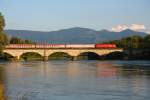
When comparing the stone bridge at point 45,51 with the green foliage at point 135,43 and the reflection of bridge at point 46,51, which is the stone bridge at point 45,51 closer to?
the reflection of bridge at point 46,51

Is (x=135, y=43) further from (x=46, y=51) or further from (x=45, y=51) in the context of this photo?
(x=45, y=51)

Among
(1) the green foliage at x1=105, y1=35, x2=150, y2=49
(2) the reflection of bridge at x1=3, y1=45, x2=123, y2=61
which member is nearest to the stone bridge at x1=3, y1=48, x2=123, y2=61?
(2) the reflection of bridge at x1=3, y1=45, x2=123, y2=61

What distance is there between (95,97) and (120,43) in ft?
499

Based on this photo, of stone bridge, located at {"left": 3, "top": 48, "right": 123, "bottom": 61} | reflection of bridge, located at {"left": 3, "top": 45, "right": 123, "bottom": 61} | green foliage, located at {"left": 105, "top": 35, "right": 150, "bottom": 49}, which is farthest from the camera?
green foliage, located at {"left": 105, "top": 35, "right": 150, "bottom": 49}

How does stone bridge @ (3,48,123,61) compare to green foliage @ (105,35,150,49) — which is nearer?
stone bridge @ (3,48,123,61)

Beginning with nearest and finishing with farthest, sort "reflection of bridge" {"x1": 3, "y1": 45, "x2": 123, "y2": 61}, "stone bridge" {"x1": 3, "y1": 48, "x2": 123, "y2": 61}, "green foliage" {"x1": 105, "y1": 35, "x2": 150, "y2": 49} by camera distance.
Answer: "stone bridge" {"x1": 3, "y1": 48, "x2": 123, "y2": 61}, "reflection of bridge" {"x1": 3, "y1": 45, "x2": 123, "y2": 61}, "green foliage" {"x1": 105, "y1": 35, "x2": 150, "y2": 49}

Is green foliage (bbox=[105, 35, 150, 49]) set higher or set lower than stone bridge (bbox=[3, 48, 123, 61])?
higher

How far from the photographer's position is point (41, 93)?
132ft

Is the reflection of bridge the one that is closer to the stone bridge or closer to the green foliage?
the stone bridge

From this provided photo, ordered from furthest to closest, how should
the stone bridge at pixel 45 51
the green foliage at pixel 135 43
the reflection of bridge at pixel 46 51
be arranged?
the green foliage at pixel 135 43 → the reflection of bridge at pixel 46 51 → the stone bridge at pixel 45 51

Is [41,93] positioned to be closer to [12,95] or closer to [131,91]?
[12,95]

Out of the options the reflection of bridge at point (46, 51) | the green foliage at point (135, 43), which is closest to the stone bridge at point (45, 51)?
the reflection of bridge at point (46, 51)

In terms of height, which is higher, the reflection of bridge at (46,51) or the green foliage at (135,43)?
the green foliage at (135,43)

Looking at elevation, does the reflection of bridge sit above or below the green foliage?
below
